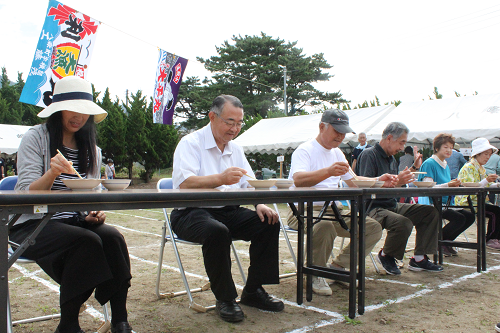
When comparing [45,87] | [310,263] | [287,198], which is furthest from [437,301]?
[45,87]

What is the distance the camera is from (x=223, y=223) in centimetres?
292

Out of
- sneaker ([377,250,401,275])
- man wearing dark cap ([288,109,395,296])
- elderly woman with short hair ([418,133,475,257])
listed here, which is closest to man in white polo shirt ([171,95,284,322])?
man wearing dark cap ([288,109,395,296])

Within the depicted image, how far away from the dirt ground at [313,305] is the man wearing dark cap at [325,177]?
307 millimetres

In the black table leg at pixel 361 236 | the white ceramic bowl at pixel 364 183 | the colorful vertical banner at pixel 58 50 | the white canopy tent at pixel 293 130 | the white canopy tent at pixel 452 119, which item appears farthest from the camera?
the white canopy tent at pixel 293 130

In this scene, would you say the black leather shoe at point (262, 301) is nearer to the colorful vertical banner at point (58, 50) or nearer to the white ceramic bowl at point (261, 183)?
the white ceramic bowl at point (261, 183)

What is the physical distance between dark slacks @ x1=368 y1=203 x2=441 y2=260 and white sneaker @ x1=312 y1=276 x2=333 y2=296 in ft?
2.95

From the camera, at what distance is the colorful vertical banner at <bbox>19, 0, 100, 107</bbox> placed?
680 cm

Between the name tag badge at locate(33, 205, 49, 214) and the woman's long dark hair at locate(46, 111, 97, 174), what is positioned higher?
the woman's long dark hair at locate(46, 111, 97, 174)

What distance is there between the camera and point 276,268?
113 inches

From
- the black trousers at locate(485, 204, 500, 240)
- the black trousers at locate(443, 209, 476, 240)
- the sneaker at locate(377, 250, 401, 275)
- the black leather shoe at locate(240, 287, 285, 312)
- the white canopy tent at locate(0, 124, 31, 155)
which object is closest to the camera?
the black leather shoe at locate(240, 287, 285, 312)

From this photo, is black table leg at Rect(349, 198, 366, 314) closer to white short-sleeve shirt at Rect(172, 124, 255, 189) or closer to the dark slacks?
white short-sleeve shirt at Rect(172, 124, 255, 189)

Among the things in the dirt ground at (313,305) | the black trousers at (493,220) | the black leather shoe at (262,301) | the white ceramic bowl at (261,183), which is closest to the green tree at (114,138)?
the dirt ground at (313,305)

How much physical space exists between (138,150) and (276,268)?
65.5ft

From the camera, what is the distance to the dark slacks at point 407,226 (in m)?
3.67
